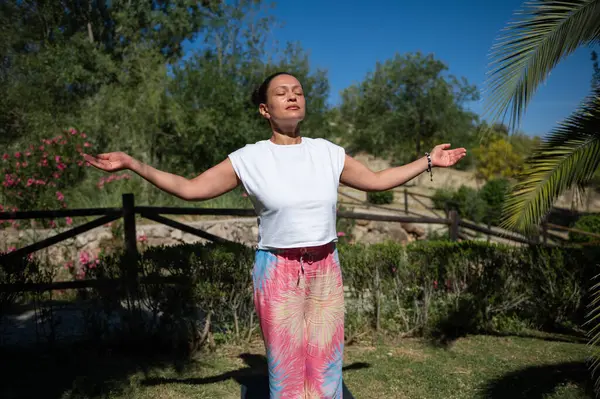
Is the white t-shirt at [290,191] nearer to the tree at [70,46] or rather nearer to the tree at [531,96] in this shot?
the tree at [531,96]

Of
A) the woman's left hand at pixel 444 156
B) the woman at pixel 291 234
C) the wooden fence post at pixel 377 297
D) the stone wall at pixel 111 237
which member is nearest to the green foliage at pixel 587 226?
the stone wall at pixel 111 237

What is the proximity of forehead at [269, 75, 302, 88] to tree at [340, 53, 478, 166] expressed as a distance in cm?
2647

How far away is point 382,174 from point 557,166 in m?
1.86

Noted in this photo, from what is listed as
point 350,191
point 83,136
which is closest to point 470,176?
point 350,191

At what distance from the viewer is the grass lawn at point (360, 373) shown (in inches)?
129

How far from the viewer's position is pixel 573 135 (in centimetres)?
344

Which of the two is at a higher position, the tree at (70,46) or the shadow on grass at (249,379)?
the tree at (70,46)

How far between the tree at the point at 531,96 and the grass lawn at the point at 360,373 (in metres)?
0.59

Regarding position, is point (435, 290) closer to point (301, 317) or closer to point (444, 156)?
point (444, 156)

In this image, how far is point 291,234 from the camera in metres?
1.94

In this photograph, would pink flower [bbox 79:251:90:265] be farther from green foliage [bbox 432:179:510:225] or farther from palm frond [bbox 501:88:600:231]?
green foliage [bbox 432:179:510:225]

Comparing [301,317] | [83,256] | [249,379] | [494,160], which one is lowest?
[249,379]

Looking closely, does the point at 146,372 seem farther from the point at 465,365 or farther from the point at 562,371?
the point at 562,371

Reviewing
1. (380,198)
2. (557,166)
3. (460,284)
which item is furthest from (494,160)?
(557,166)
